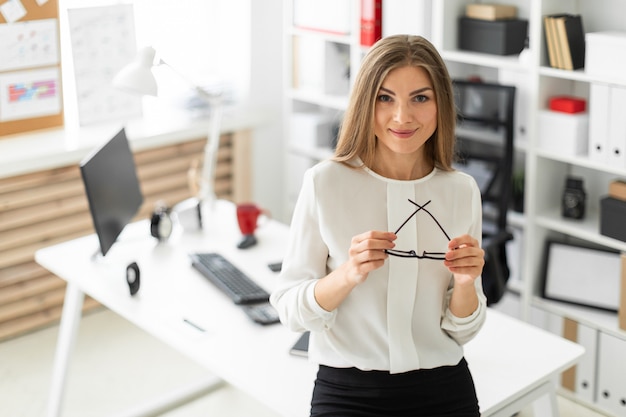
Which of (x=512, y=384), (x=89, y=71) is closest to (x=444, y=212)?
(x=512, y=384)

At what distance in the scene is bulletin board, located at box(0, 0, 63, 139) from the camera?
373 cm

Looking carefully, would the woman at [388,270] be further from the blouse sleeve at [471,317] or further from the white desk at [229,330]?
the white desk at [229,330]

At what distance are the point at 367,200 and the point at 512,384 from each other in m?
0.61

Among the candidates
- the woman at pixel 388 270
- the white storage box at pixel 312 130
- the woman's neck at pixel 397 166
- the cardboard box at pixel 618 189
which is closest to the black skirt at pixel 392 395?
the woman at pixel 388 270

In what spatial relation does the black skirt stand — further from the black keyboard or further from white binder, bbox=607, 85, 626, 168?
white binder, bbox=607, 85, 626, 168

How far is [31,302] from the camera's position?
12.8 ft

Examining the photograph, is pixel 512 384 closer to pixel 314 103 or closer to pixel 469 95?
pixel 469 95

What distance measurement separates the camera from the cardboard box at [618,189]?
125 inches

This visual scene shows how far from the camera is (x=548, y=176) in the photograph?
11.3 ft

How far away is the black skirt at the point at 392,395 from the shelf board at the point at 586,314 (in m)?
1.43

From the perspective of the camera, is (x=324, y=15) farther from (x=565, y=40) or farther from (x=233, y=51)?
(x=565, y=40)

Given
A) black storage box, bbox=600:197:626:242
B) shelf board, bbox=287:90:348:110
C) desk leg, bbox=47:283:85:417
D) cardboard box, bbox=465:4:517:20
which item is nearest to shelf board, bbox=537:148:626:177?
black storage box, bbox=600:197:626:242

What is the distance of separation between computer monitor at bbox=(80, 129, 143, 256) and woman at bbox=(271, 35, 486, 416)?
96 cm

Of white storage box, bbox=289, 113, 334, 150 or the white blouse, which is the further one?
white storage box, bbox=289, 113, 334, 150
